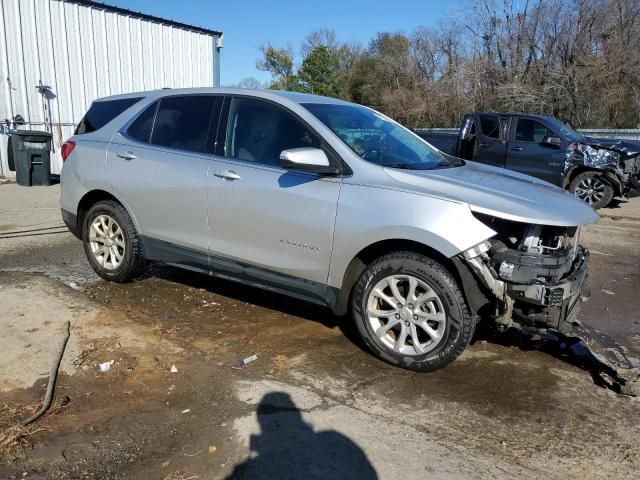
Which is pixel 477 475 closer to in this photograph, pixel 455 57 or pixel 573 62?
pixel 573 62

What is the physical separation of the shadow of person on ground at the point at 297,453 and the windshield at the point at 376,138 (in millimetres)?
1884

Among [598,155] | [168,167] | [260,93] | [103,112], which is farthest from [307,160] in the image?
[598,155]

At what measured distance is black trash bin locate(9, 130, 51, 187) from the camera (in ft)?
39.8

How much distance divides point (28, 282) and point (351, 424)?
12.7ft

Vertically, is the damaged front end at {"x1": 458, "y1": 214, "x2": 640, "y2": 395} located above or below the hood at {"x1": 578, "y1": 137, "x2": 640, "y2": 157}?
below

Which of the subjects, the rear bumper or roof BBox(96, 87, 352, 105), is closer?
roof BBox(96, 87, 352, 105)

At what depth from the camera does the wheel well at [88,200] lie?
17.2ft

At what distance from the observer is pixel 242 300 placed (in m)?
5.11

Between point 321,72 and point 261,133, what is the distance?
166ft

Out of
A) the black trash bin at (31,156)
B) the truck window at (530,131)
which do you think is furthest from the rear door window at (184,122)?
the black trash bin at (31,156)

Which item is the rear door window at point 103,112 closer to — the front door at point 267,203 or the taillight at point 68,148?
the taillight at point 68,148

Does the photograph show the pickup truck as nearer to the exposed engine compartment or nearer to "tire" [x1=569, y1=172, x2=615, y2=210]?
"tire" [x1=569, y1=172, x2=615, y2=210]

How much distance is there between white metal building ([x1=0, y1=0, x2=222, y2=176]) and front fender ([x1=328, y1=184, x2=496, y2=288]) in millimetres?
12848

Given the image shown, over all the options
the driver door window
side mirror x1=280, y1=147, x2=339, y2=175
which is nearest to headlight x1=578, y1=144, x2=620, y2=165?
the driver door window
